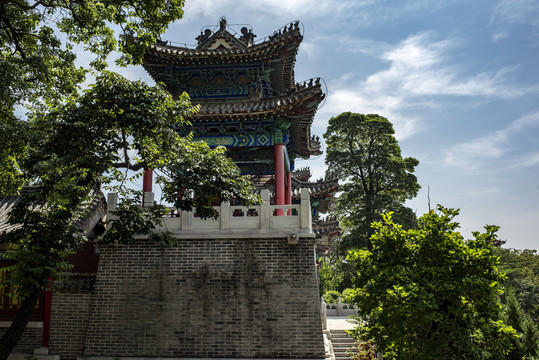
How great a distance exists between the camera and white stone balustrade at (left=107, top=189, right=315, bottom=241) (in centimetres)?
954

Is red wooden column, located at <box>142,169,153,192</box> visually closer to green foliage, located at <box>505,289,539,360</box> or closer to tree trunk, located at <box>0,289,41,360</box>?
tree trunk, located at <box>0,289,41,360</box>

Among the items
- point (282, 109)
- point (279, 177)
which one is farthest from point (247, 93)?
point (279, 177)

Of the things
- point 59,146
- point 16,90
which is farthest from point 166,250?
point 16,90

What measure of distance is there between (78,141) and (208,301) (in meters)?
4.33

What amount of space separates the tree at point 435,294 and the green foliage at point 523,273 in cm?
2070

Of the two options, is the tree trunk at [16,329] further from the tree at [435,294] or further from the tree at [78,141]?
the tree at [435,294]

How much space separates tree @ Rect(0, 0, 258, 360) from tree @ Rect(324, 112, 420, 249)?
59.0 feet

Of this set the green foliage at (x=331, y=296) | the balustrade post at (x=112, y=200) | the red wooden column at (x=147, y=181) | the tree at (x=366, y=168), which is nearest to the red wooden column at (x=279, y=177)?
the red wooden column at (x=147, y=181)

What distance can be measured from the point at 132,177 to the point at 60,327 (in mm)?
3981

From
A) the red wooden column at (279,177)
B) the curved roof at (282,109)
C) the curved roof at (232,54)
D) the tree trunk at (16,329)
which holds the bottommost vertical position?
the tree trunk at (16,329)

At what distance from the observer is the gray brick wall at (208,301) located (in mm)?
8969

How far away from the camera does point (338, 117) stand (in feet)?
89.4

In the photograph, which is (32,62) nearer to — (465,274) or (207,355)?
(207,355)

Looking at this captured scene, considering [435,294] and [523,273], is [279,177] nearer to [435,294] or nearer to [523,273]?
[435,294]
